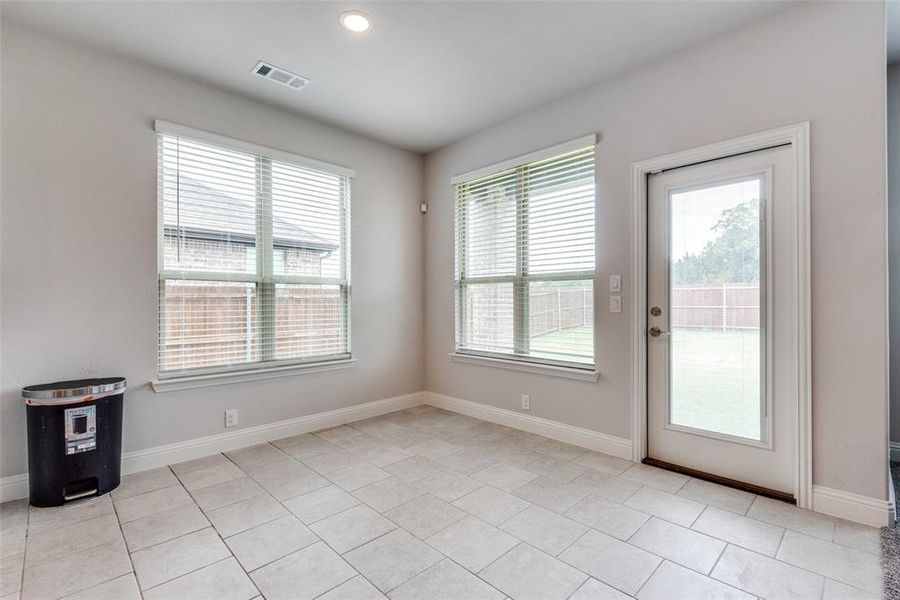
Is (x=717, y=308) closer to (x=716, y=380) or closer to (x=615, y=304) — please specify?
(x=716, y=380)


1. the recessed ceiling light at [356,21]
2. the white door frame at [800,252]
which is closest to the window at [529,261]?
the white door frame at [800,252]

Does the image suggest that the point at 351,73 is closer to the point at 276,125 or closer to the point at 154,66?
the point at 276,125

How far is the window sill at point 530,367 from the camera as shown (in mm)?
3344

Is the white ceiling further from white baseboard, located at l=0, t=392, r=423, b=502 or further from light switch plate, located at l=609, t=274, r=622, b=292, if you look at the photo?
white baseboard, located at l=0, t=392, r=423, b=502

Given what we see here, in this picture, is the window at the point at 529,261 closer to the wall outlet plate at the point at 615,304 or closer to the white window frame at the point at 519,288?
the white window frame at the point at 519,288

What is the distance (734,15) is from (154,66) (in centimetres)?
382

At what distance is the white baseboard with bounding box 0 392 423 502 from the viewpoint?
252cm

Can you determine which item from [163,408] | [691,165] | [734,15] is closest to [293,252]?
[163,408]

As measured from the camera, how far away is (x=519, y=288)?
12.8 feet

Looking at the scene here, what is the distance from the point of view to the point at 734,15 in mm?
2480

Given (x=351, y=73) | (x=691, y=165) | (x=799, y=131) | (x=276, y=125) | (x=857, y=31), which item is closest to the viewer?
(x=857, y=31)

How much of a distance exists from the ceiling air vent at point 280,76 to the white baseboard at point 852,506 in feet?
13.9

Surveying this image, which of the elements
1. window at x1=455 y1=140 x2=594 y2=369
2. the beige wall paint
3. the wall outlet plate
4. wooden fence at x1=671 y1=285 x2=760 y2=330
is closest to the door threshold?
window at x1=455 y1=140 x2=594 y2=369

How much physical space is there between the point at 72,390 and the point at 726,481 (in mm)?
4009
